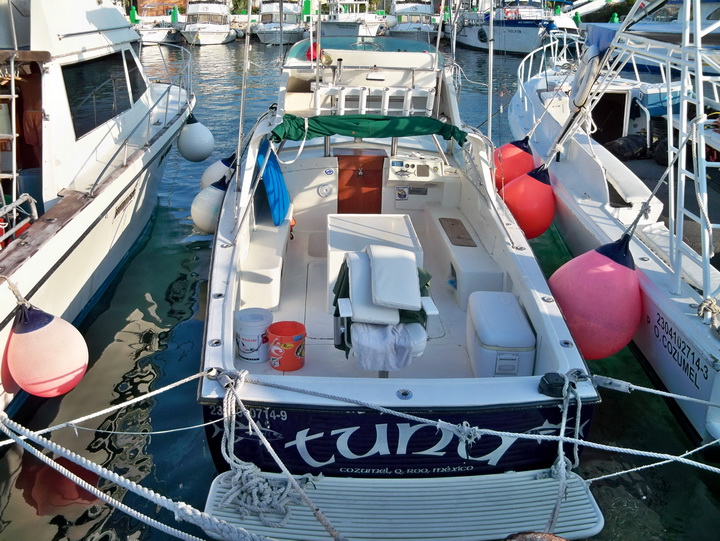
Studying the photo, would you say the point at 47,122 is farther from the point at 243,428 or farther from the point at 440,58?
the point at 440,58

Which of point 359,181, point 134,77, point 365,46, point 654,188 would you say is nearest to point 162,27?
point 134,77

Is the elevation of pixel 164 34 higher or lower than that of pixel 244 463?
higher

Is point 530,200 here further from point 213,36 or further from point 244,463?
point 213,36

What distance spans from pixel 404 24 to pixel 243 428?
1287 inches

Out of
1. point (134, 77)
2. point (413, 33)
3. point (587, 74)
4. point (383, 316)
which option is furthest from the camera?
→ point (413, 33)

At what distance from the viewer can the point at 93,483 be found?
13.7ft

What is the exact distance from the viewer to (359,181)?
6516 mm

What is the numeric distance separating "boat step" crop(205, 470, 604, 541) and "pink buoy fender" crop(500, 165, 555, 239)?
3.64 metres

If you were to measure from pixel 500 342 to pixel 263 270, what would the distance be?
6.30 ft

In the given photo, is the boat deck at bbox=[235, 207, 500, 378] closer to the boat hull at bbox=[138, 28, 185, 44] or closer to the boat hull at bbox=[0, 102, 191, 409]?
the boat hull at bbox=[0, 102, 191, 409]

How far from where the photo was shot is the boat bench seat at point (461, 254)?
5059 mm

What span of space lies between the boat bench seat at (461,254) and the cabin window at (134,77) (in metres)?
4.33

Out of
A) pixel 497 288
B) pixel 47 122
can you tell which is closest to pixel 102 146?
pixel 47 122

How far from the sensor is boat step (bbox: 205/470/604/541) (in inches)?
127
